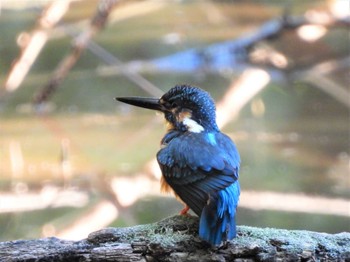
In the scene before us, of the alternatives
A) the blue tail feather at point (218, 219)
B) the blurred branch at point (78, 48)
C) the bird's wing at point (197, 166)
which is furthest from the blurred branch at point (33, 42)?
the blue tail feather at point (218, 219)

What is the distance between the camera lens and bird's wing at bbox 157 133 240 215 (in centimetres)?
180

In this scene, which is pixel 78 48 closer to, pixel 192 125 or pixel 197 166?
pixel 192 125

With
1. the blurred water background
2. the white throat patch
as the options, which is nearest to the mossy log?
the white throat patch

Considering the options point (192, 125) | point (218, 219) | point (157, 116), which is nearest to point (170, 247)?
point (218, 219)

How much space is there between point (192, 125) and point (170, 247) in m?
0.47

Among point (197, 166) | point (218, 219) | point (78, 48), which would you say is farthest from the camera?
point (78, 48)

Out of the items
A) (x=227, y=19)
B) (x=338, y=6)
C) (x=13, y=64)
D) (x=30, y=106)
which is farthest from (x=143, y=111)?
(x=338, y=6)

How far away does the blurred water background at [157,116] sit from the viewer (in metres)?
3.63

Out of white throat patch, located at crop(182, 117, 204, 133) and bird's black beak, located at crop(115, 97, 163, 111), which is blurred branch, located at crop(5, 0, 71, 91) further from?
white throat patch, located at crop(182, 117, 204, 133)

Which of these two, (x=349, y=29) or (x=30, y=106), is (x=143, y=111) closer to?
(x=30, y=106)

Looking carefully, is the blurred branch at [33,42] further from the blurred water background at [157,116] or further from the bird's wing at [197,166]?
the bird's wing at [197,166]

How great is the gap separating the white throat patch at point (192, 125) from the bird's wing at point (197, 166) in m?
0.08

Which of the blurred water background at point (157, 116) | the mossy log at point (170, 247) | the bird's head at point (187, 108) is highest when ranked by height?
the blurred water background at point (157, 116)

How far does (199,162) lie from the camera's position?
1.87 m
